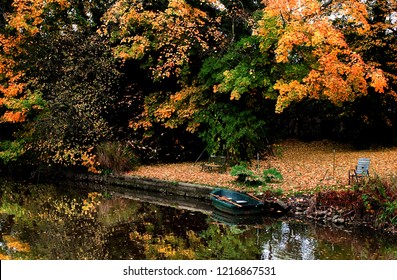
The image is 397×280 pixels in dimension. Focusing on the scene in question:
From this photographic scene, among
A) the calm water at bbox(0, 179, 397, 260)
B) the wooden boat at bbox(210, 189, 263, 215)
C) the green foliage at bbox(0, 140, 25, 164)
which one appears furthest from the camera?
the green foliage at bbox(0, 140, 25, 164)

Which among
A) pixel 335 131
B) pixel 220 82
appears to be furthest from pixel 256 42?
pixel 335 131

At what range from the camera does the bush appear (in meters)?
17.9

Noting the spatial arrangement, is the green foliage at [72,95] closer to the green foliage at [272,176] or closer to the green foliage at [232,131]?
the green foliage at [232,131]

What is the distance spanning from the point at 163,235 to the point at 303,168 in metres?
7.82

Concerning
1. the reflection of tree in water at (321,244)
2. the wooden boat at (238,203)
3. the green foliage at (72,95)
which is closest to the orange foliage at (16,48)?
the green foliage at (72,95)

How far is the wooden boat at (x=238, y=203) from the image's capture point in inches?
493

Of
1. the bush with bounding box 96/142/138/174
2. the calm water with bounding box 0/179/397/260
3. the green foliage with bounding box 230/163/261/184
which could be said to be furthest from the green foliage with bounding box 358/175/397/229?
the bush with bounding box 96/142/138/174

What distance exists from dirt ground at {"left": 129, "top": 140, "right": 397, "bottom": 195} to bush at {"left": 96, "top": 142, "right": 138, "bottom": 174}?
19.5 inches

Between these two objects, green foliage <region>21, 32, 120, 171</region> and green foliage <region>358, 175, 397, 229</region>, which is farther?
green foliage <region>21, 32, 120, 171</region>

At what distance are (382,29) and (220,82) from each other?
293 inches

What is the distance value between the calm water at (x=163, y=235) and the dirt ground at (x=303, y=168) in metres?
1.92

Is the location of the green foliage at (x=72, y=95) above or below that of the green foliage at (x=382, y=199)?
above

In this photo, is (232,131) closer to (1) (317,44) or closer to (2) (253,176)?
(2) (253,176)

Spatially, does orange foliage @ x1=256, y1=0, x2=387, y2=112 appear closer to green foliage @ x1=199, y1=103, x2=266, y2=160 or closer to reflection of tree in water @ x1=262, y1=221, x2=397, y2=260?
green foliage @ x1=199, y1=103, x2=266, y2=160
